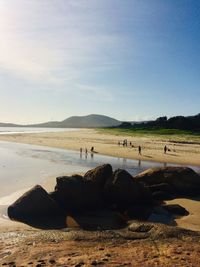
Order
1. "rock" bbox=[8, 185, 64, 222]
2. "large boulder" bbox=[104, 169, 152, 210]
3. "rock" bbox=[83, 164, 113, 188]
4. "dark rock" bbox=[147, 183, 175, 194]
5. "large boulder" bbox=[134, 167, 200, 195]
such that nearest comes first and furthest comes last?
1. "rock" bbox=[8, 185, 64, 222]
2. "large boulder" bbox=[104, 169, 152, 210]
3. "rock" bbox=[83, 164, 113, 188]
4. "dark rock" bbox=[147, 183, 175, 194]
5. "large boulder" bbox=[134, 167, 200, 195]

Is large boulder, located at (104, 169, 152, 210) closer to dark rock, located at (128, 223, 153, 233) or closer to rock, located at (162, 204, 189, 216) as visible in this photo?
rock, located at (162, 204, 189, 216)

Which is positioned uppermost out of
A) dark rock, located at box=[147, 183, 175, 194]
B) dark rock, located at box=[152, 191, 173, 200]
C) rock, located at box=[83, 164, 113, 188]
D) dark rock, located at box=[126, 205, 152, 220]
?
rock, located at box=[83, 164, 113, 188]

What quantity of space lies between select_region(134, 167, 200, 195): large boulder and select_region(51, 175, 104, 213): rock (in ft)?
18.4

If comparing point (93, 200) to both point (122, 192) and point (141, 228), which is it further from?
point (141, 228)

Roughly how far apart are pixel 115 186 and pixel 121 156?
32525mm

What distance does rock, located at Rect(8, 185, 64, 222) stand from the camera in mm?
17016

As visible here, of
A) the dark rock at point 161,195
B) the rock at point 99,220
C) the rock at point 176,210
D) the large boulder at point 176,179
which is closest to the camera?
the rock at point 99,220

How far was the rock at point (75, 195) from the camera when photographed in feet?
60.5

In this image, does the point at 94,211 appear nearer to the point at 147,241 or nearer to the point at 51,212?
the point at 51,212

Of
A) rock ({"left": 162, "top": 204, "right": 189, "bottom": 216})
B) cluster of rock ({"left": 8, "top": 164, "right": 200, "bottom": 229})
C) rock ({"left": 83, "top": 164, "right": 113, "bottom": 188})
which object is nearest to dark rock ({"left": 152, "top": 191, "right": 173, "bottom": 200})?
cluster of rock ({"left": 8, "top": 164, "right": 200, "bottom": 229})

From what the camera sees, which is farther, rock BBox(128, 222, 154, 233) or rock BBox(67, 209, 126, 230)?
rock BBox(67, 209, 126, 230)

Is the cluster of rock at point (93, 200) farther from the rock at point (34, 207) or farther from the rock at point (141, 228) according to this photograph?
the rock at point (141, 228)

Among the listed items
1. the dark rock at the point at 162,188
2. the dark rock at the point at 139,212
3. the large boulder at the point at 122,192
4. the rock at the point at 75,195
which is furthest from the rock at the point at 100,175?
the dark rock at the point at 162,188

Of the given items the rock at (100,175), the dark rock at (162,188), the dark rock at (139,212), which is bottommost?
the dark rock at (139,212)
